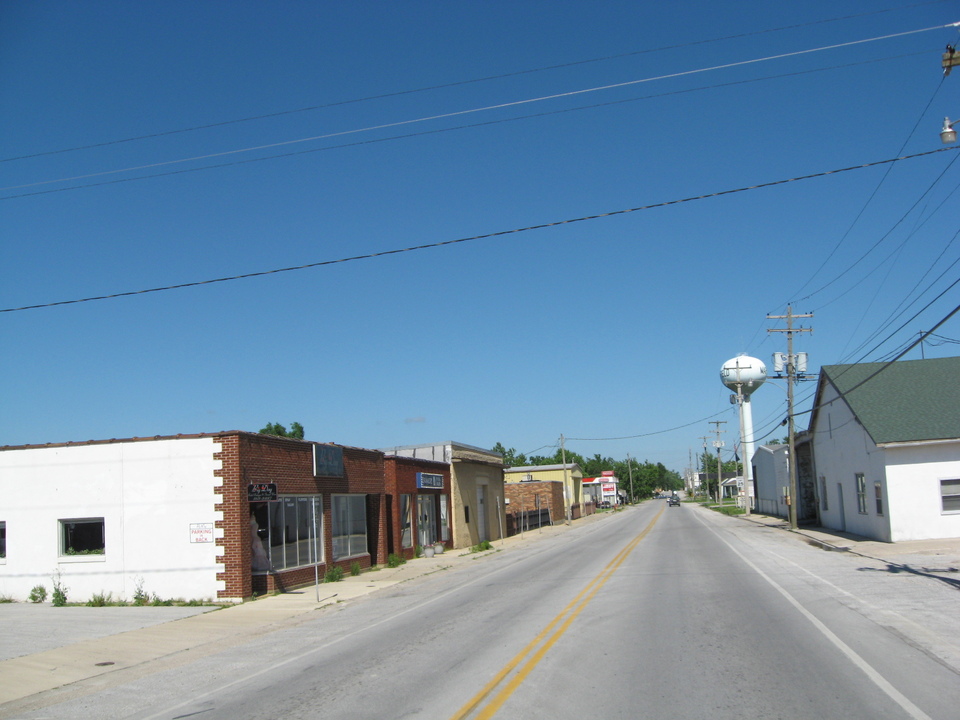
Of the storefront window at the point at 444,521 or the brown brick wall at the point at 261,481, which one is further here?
the storefront window at the point at 444,521

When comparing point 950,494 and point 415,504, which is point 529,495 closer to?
point 415,504

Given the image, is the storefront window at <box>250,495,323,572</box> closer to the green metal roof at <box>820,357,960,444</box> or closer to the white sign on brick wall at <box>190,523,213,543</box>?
the white sign on brick wall at <box>190,523,213,543</box>

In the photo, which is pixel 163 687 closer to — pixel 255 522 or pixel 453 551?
pixel 255 522

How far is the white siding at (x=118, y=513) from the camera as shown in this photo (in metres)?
19.9

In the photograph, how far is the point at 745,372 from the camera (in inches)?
2972

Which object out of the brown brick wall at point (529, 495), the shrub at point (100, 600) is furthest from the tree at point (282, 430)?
the shrub at point (100, 600)

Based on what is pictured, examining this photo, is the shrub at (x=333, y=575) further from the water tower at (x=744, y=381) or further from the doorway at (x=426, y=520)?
the water tower at (x=744, y=381)

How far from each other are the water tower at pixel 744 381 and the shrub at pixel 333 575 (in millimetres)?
54418

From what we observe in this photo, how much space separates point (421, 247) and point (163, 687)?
11531 millimetres

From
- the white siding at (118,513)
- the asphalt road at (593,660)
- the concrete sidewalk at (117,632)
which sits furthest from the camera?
the white siding at (118,513)

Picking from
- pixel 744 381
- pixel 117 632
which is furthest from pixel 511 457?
pixel 117 632

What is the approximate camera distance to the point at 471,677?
9.45 meters

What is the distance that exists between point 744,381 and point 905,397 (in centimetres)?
Result: 4382

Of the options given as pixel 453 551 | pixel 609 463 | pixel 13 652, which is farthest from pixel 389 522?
pixel 609 463
